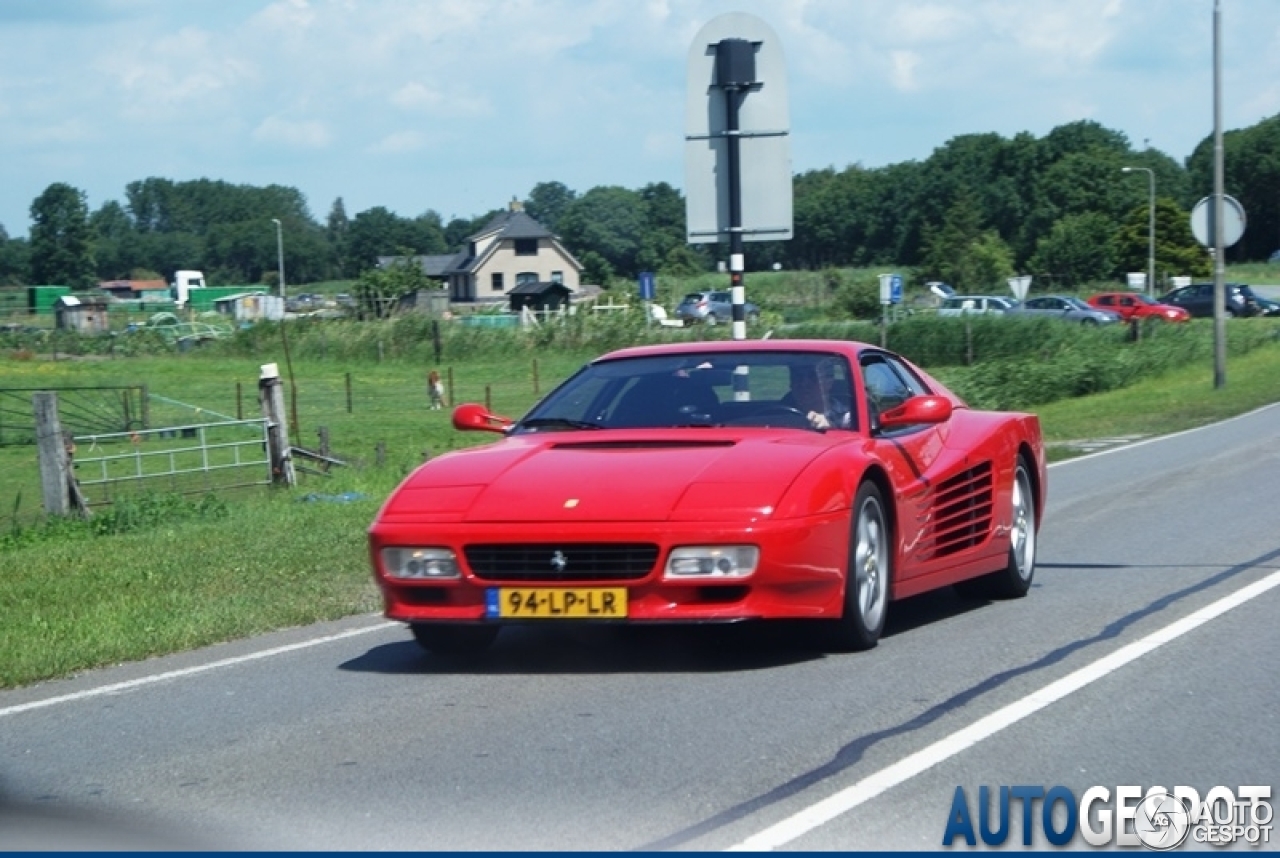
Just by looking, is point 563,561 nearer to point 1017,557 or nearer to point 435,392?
point 1017,557

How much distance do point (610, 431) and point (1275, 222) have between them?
410 feet

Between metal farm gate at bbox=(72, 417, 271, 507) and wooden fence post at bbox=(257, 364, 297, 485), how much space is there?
0.49 feet

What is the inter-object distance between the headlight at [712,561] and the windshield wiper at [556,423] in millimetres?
1574

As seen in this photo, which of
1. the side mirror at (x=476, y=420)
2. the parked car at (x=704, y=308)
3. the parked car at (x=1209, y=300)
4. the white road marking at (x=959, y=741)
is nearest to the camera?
the white road marking at (x=959, y=741)

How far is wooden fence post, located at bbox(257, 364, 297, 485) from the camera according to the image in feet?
71.1

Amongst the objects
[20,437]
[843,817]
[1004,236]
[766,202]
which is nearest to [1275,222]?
[1004,236]

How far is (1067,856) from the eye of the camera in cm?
494

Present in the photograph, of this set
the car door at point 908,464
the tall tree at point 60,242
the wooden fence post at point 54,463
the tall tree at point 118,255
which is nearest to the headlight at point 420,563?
the car door at point 908,464

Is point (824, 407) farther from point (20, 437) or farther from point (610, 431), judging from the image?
point (20, 437)

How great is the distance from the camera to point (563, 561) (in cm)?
738

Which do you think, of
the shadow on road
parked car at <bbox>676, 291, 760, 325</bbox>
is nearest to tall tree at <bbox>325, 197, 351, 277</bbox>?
parked car at <bbox>676, 291, 760, 325</bbox>

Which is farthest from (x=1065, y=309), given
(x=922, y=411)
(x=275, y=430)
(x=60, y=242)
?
(x=60, y=242)

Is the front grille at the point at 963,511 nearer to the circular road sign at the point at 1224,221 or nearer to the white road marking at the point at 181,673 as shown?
the white road marking at the point at 181,673

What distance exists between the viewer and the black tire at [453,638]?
817cm
